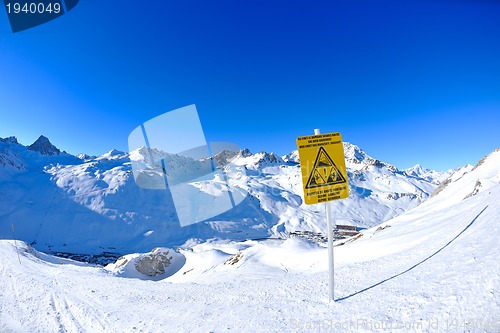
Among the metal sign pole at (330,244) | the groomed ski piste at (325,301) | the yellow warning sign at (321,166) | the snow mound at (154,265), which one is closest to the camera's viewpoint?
the groomed ski piste at (325,301)

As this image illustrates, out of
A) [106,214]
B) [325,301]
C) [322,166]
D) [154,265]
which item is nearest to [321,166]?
[322,166]

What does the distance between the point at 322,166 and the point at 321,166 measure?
16 mm

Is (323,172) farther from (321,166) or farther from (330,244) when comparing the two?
(330,244)

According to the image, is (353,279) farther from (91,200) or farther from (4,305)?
(91,200)

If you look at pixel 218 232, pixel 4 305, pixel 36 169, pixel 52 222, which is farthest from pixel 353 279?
pixel 36 169

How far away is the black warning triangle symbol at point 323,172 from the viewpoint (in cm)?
393

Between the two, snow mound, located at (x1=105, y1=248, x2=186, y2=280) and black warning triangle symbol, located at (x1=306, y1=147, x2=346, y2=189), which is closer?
black warning triangle symbol, located at (x1=306, y1=147, x2=346, y2=189)

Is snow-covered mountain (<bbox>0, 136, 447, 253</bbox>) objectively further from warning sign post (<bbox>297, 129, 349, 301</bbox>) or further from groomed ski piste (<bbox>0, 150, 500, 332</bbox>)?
warning sign post (<bbox>297, 129, 349, 301</bbox>)

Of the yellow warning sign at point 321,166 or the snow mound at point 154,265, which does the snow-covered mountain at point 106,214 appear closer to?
the snow mound at point 154,265

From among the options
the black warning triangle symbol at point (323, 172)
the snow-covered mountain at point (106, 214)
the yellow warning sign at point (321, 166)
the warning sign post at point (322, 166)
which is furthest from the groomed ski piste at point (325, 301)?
the snow-covered mountain at point (106, 214)

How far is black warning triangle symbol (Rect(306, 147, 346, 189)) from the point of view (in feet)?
12.9

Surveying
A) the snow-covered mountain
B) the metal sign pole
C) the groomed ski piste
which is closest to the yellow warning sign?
the metal sign pole

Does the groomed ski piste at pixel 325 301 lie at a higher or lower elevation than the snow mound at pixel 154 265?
higher

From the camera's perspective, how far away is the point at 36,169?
564 ft
